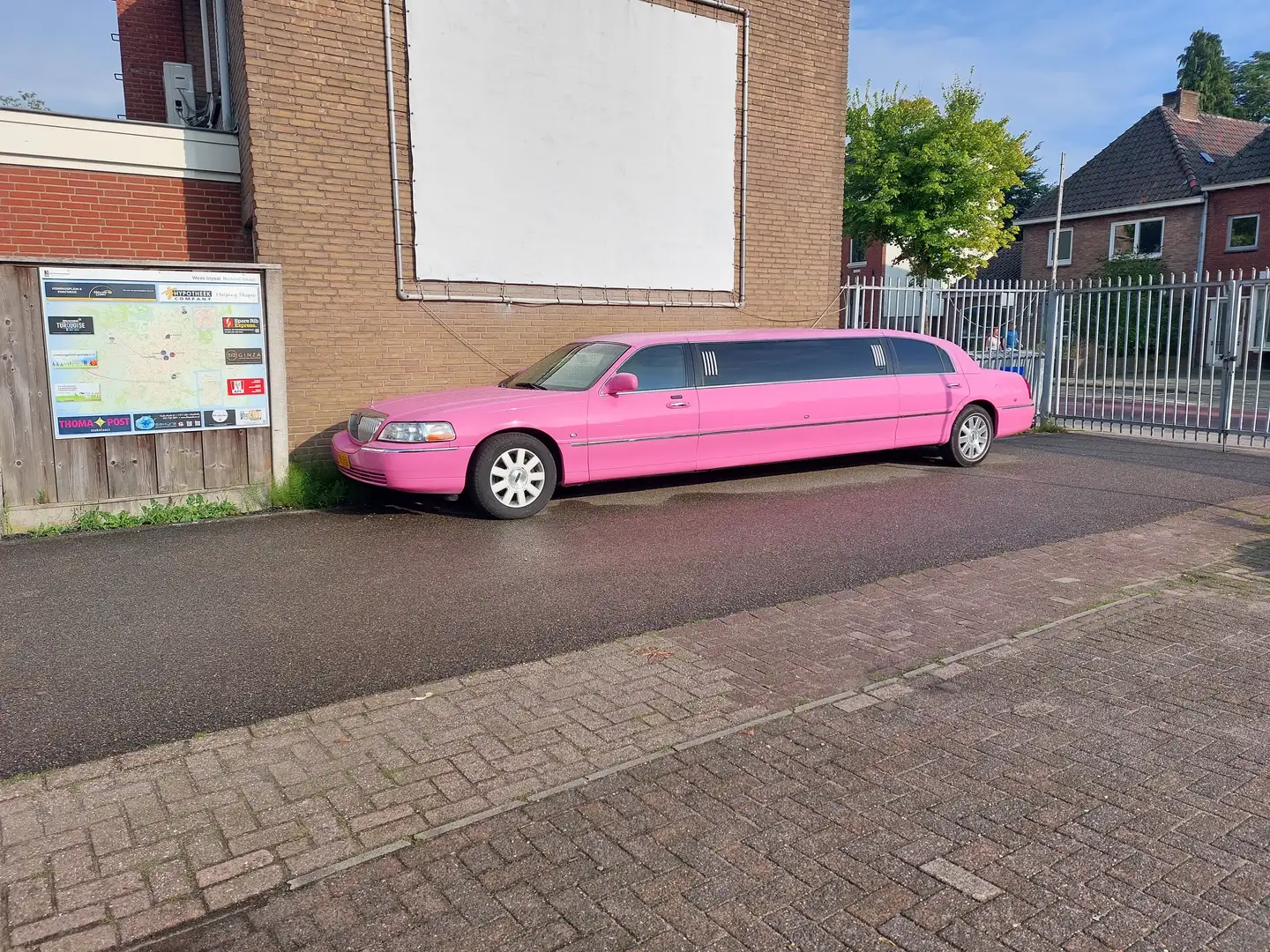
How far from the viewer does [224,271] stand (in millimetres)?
8562

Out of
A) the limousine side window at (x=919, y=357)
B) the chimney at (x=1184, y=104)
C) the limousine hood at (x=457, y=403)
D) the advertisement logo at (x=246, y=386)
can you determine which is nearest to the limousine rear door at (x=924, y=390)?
the limousine side window at (x=919, y=357)

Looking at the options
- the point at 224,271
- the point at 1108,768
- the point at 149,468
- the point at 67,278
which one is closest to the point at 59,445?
the point at 149,468

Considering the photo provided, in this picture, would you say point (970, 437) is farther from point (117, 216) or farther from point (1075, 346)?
point (117, 216)

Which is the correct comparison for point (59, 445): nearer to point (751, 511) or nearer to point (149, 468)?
point (149, 468)

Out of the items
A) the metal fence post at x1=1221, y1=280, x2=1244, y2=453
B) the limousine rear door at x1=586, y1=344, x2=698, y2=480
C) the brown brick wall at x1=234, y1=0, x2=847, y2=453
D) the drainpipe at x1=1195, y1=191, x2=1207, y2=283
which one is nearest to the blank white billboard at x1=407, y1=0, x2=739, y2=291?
the brown brick wall at x1=234, y1=0, x2=847, y2=453

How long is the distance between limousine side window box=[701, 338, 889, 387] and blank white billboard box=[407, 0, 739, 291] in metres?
2.75

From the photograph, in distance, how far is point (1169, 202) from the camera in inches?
1278

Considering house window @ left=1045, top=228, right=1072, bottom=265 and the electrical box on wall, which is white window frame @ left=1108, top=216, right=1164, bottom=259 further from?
the electrical box on wall

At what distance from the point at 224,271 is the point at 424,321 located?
2.32 m

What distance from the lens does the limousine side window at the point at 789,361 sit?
942 centimetres

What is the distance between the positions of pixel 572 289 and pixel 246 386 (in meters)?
4.06

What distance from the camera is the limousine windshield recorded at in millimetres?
9039

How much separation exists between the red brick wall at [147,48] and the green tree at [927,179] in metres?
19.8

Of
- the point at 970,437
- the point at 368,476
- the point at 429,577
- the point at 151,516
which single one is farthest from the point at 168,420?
the point at 970,437
